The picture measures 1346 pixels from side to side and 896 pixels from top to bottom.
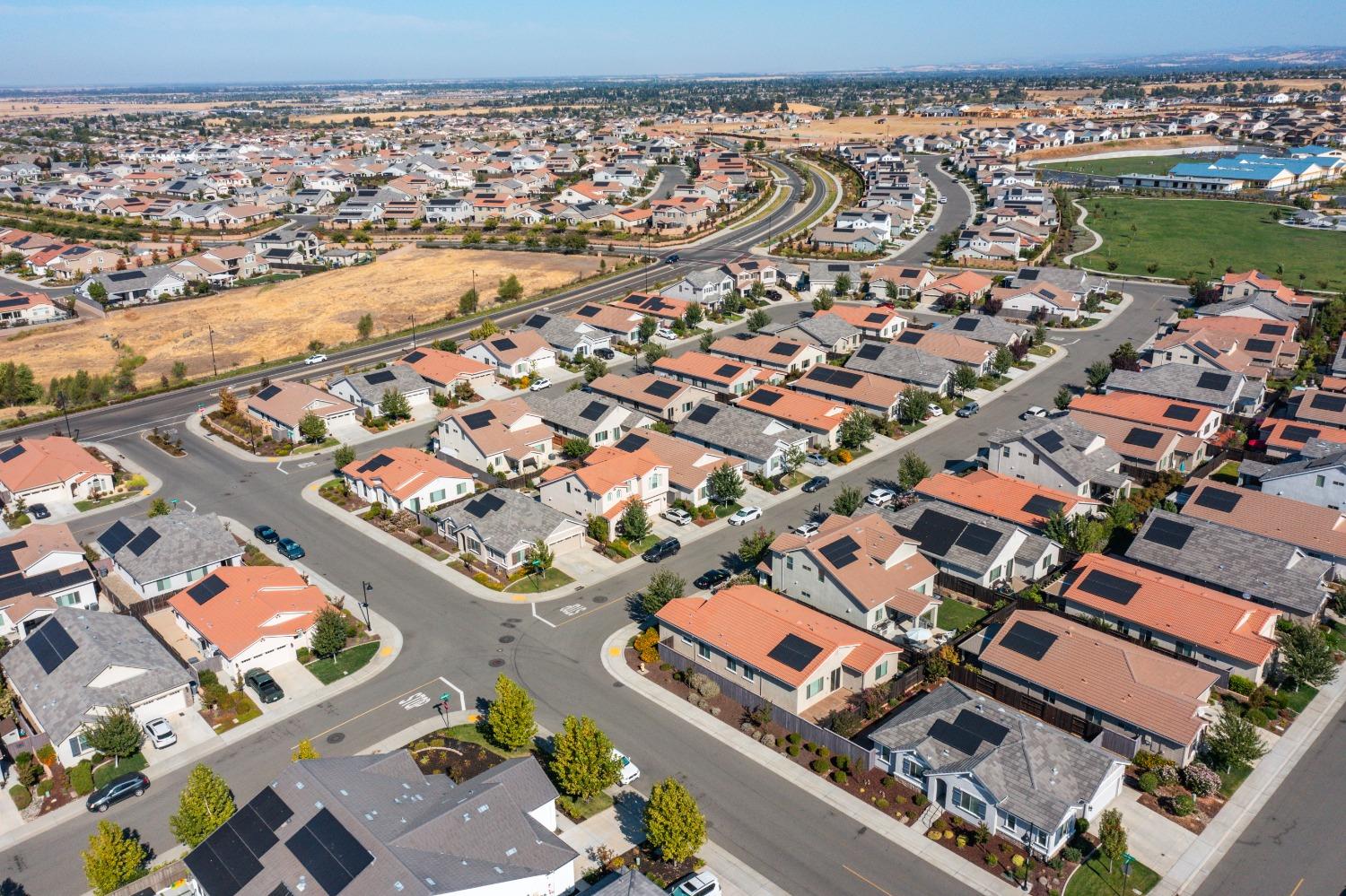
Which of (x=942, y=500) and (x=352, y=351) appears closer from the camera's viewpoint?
(x=942, y=500)

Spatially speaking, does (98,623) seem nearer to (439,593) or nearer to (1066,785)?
(439,593)

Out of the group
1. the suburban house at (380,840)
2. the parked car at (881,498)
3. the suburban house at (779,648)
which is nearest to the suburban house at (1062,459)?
the parked car at (881,498)

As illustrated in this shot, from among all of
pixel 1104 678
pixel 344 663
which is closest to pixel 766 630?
pixel 1104 678

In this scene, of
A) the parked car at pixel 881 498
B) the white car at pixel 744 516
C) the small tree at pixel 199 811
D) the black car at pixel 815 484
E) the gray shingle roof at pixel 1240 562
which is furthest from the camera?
the black car at pixel 815 484

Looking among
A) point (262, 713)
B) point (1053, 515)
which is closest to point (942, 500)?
point (1053, 515)

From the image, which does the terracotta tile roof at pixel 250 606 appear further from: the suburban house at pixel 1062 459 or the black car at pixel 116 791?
the suburban house at pixel 1062 459

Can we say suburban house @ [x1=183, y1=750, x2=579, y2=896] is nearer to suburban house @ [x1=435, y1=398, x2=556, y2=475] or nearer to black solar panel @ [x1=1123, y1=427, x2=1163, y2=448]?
suburban house @ [x1=435, y1=398, x2=556, y2=475]

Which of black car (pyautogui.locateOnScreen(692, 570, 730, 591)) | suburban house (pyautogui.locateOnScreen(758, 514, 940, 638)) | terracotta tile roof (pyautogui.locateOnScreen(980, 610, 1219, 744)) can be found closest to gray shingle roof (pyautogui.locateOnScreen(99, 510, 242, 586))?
black car (pyautogui.locateOnScreen(692, 570, 730, 591))

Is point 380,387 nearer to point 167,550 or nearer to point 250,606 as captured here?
point 167,550
